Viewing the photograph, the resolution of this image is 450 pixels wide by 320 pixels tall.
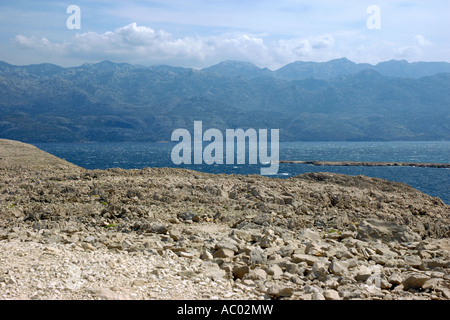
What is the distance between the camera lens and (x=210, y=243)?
11742 mm

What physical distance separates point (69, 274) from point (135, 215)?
591 cm

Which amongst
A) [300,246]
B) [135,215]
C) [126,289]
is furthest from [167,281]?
[135,215]

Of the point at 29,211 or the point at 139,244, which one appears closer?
the point at 139,244

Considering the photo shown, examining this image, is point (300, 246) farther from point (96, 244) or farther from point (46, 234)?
point (46, 234)

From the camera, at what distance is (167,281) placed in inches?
349

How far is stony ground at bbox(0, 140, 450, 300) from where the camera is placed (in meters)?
8.69

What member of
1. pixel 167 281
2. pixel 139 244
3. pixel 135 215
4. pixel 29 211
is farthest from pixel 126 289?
pixel 29 211

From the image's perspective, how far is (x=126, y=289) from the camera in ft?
27.2

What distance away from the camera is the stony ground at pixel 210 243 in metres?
8.69
